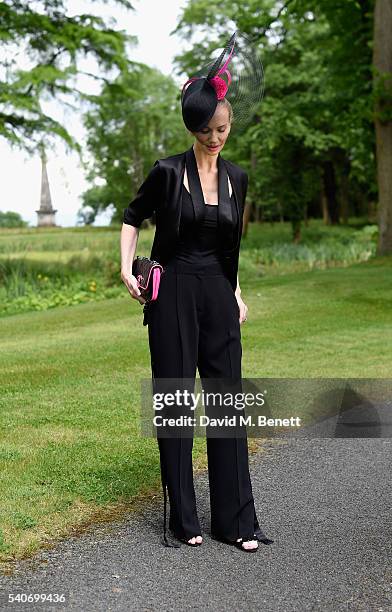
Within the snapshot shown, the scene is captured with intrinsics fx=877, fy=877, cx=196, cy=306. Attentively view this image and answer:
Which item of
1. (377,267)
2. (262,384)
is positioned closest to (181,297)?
(262,384)

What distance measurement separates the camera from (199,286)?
13.5 ft

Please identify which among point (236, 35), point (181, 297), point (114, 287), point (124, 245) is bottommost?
point (114, 287)

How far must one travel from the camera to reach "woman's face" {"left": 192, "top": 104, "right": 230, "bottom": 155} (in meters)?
3.95

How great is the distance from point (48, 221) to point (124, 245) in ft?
211

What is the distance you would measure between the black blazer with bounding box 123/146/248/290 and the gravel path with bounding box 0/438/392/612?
1339mm

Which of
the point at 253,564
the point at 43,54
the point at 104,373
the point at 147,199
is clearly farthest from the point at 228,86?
the point at 43,54

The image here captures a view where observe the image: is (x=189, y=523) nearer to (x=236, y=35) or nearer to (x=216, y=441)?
(x=216, y=441)

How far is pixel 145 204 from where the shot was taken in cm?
416

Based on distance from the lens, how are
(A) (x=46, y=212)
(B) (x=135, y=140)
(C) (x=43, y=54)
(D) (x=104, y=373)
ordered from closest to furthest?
(D) (x=104, y=373), (C) (x=43, y=54), (B) (x=135, y=140), (A) (x=46, y=212)

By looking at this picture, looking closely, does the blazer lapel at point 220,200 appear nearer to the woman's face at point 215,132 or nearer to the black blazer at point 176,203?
the black blazer at point 176,203

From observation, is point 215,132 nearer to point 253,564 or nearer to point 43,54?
point 253,564

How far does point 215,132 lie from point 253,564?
1.96 m

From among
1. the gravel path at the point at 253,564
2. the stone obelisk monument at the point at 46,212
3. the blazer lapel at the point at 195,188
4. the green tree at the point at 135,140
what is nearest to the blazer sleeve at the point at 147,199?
the blazer lapel at the point at 195,188

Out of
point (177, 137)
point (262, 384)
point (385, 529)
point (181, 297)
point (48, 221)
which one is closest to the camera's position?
point (181, 297)
